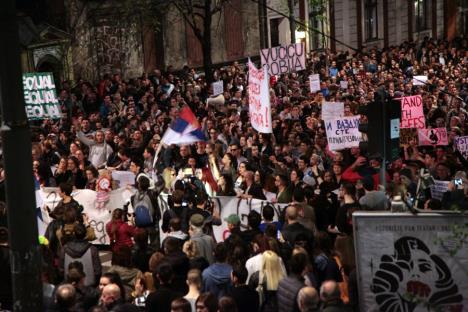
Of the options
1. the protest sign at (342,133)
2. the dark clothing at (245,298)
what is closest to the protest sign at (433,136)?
the protest sign at (342,133)

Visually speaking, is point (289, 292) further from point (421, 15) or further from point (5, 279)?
point (421, 15)

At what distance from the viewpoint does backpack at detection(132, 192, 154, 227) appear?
11492mm

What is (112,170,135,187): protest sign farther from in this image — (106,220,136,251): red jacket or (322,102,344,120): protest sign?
(322,102,344,120): protest sign

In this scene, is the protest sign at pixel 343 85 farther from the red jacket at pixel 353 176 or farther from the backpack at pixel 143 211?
the backpack at pixel 143 211

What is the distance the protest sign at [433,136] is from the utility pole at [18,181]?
10.5 metres

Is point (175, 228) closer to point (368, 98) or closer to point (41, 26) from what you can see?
point (368, 98)

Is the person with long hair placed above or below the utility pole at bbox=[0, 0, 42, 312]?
below

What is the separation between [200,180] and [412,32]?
1469 inches

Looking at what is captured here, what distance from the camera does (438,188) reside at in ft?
38.3

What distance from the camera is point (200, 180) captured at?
12.7 metres

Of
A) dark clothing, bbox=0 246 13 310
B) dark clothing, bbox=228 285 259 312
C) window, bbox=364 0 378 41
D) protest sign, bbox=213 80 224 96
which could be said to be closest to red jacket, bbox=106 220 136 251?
dark clothing, bbox=0 246 13 310

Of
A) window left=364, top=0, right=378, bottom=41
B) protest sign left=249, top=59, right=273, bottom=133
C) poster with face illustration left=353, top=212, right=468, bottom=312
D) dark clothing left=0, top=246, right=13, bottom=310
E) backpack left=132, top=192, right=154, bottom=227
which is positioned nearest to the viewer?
poster with face illustration left=353, top=212, right=468, bottom=312

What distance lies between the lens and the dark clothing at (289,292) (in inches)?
301

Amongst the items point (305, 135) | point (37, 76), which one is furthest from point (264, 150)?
point (37, 76)
